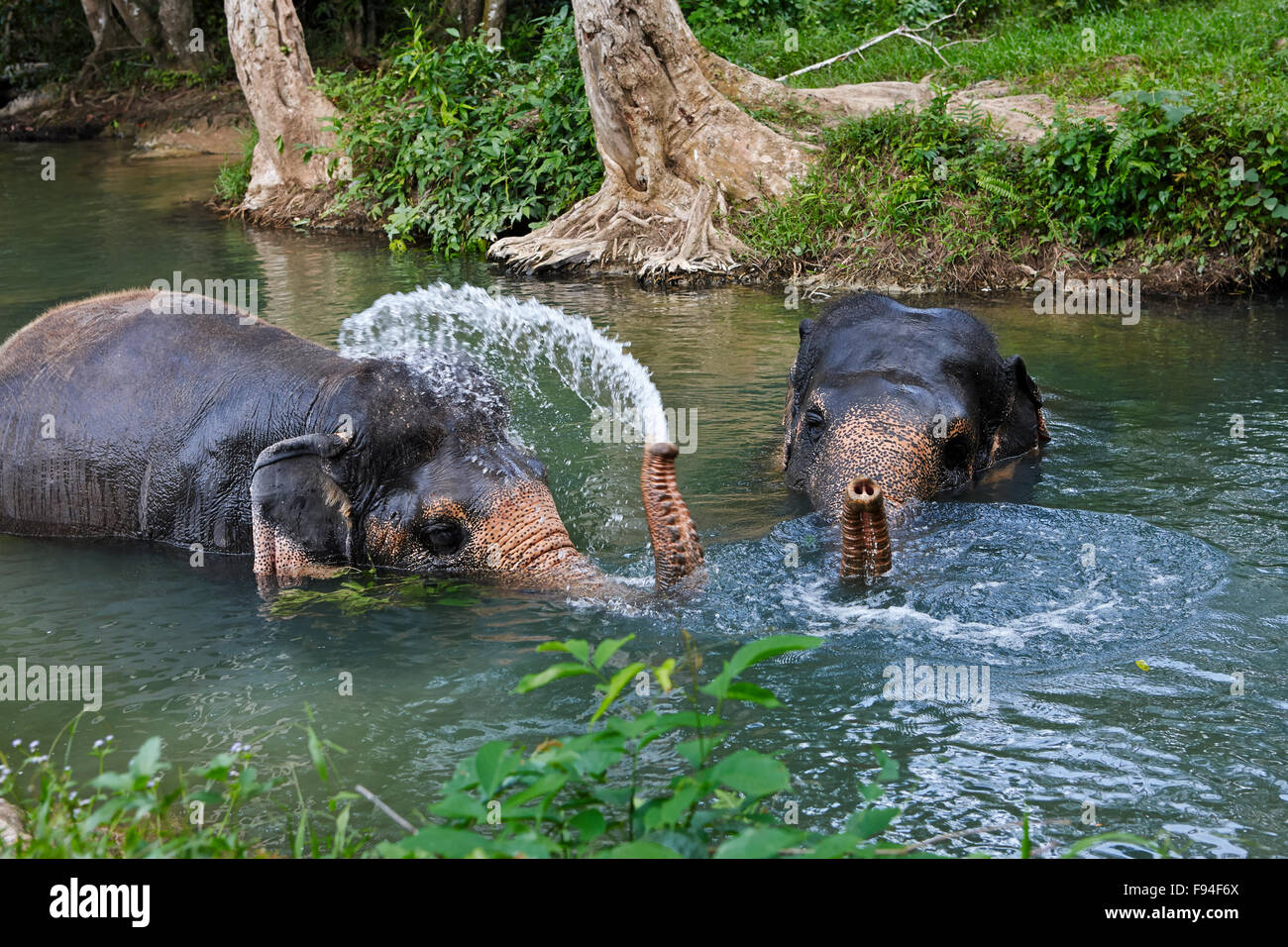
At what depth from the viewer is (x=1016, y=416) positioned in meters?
7.99

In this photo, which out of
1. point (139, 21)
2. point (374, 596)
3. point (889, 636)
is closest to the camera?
point (889, 636)

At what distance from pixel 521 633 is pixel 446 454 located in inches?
39.5

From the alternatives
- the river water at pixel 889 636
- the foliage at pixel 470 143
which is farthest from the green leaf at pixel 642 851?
the foliage at pixel 470 143

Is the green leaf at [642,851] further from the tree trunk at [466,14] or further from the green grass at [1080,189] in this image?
the tree trunk at [466,14]

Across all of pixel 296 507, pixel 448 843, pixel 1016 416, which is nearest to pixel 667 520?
pixel 296 507

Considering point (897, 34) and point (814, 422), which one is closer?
point (814, 422)

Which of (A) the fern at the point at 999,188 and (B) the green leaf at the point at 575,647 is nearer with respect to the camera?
(B) the green leaf at the point at 575,647

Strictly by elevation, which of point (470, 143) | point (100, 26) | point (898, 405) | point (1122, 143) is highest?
point (100, 26)

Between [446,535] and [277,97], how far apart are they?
13.8 meters

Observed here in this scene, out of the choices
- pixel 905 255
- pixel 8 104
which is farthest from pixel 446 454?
pixel 8 104

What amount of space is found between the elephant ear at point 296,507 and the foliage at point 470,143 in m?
9.48

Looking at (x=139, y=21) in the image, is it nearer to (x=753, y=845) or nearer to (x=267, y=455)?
(x=267, y=455)

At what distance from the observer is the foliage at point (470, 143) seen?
15.9 m

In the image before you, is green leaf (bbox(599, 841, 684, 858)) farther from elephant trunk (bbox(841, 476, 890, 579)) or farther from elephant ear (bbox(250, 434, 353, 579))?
elephant ear (bbox(250, 434, 353, 579))
